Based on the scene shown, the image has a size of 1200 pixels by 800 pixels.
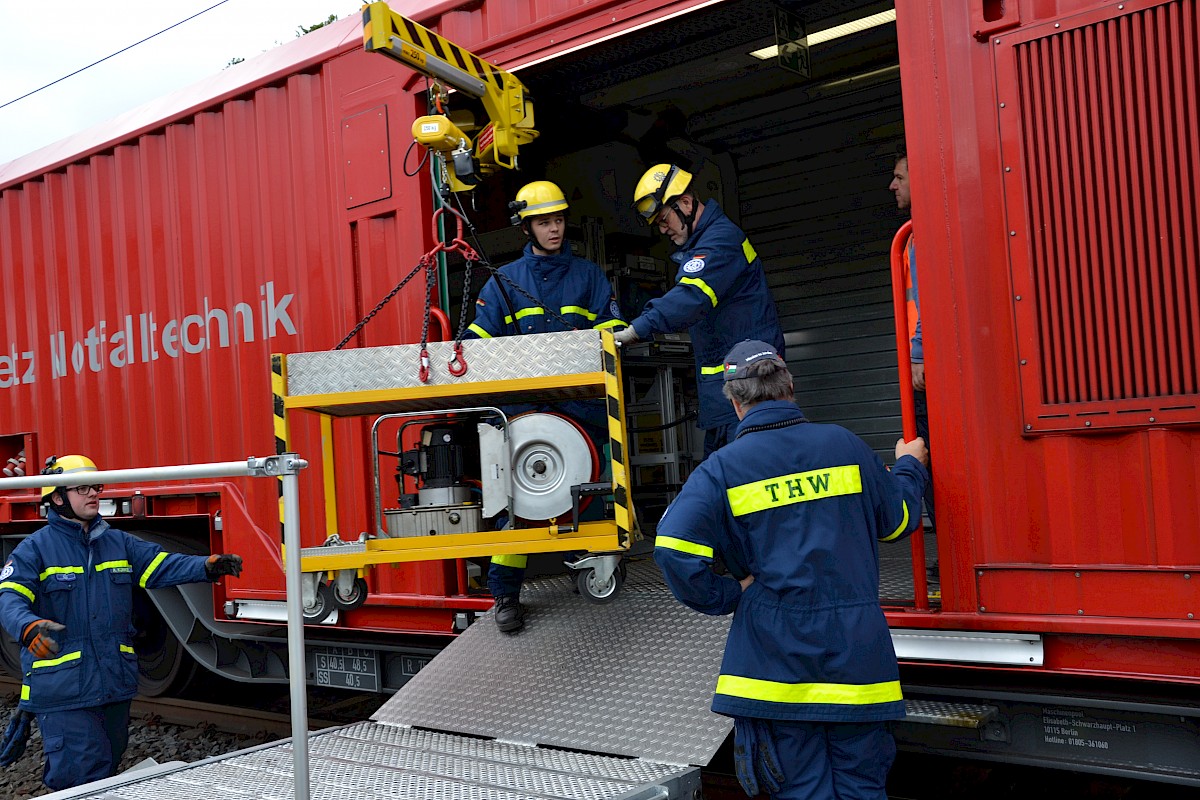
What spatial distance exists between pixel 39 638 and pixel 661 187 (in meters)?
3.05

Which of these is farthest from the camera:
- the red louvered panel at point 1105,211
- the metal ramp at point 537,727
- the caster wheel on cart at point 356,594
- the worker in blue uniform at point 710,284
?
the worker in blue uniform at point 710,284

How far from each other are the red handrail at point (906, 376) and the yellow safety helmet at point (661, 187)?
51.8 inches

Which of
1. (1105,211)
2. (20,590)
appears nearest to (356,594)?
(20,590)

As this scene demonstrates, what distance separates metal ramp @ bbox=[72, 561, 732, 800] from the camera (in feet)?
10.3

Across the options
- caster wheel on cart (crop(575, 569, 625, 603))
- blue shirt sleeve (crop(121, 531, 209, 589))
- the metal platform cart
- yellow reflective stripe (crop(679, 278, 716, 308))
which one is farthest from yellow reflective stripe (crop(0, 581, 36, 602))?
yellow reflective stripe (crop(679, 278, 716, 308))

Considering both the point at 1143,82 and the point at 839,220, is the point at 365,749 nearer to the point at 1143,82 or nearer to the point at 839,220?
the point at 1143,82

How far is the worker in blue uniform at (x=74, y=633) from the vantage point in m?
4.02

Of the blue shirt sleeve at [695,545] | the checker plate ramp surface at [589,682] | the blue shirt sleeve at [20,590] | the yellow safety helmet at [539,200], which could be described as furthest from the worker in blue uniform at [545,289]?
the blue shirt sleeve at [20,590]

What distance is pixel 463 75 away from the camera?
166 inches

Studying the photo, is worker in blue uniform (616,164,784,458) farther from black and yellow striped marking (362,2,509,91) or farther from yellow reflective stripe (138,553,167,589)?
yellow reflective stripe (138,553,167,589)

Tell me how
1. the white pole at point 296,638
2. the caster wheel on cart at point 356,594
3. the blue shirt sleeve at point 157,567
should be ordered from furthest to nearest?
the blue shirt sleeve at point 157,567 < the caster wheel on cart at point 356,594 < the white pole at point 296,638

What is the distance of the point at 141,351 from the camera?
5.99 metres

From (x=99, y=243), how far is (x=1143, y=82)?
5.63m

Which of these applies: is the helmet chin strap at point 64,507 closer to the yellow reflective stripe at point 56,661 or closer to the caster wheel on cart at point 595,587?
the yellow reflective stripe at point 56,661
